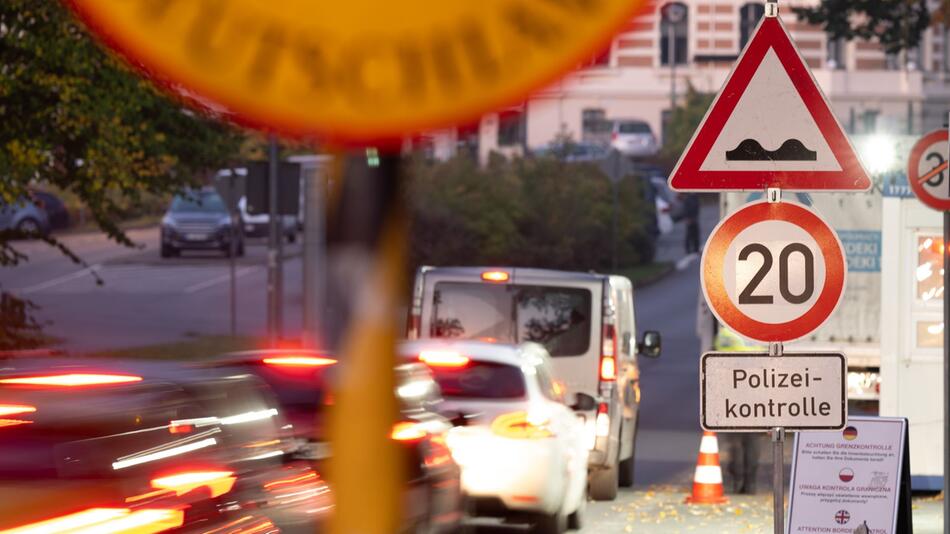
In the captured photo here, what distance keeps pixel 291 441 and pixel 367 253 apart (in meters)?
6.89

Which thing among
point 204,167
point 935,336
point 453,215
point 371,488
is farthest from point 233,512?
point 453,215

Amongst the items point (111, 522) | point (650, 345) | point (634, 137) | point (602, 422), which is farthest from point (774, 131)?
point (634, 137)

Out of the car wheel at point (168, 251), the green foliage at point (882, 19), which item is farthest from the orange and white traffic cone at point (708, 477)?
the car wheel at point (168, 251)

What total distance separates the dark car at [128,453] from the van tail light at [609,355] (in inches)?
316

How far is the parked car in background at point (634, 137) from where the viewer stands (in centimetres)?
7494

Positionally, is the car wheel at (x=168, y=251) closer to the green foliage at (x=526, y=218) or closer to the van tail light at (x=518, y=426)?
the green foliage at (x=526, y=218)

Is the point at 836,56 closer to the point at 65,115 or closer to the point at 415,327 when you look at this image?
the point at 65,115

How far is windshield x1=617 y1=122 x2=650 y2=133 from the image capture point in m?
75.2

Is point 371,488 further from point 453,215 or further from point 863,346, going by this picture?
point 453,215

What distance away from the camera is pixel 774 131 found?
7164mm

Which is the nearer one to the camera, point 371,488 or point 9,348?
point 371,488

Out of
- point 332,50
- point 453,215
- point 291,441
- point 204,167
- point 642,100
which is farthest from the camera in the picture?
point 642,100

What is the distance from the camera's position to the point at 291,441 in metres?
8.45

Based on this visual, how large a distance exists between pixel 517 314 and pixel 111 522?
10015 mm
